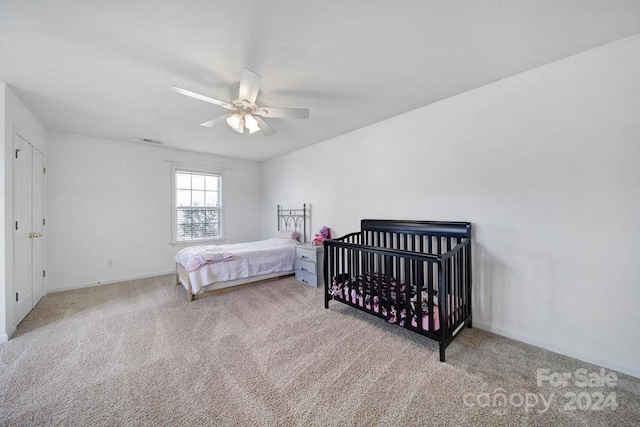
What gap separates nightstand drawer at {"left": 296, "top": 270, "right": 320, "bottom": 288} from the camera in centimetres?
352

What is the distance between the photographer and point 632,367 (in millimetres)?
1639

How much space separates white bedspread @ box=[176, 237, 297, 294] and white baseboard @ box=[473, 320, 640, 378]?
2652 millimetres

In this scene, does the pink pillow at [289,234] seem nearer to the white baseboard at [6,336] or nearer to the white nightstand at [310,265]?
the white nightstand at [310,265]

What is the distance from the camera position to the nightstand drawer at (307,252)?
11.7 ft

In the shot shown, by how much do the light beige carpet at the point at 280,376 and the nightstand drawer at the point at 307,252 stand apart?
108cm

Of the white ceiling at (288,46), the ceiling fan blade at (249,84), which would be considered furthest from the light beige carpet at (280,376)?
the white ceiling at (288,46)

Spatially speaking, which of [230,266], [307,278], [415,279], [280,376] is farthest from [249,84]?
[307,278]

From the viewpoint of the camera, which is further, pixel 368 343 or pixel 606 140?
pixel 368 343

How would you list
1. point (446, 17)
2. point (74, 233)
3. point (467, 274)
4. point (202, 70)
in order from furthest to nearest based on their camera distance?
point (74, 233)
point (467, 274)
point (202, 70)
point (446, 17)

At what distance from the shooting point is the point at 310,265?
3611 millimetres

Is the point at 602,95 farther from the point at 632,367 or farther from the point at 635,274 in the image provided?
the point at 632,367

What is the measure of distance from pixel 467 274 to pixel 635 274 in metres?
1.01

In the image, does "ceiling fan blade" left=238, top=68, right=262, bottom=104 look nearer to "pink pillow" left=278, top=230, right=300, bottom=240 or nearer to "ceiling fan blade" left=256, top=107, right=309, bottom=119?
"ceiling fan blade" left=256, top=107, right=309, bottom=119

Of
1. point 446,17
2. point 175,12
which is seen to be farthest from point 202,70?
point 446,17
